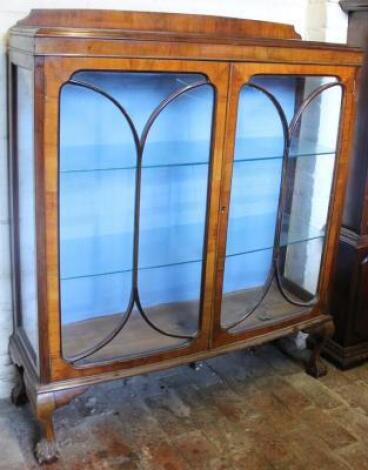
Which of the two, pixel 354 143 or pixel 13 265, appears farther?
pixel 354 143

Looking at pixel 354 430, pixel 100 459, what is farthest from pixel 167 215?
pixel 354 430

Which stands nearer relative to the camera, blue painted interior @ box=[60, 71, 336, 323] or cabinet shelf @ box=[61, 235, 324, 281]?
blue painted interior @ box=[60, 71, 336, 323]

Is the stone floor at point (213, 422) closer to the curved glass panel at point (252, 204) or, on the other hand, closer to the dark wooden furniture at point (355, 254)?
the dark wooden furniture at point (355, 254)

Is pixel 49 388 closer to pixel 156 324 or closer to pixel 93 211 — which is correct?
pixel 156 324

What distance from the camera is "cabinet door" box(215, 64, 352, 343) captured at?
6.02 ft

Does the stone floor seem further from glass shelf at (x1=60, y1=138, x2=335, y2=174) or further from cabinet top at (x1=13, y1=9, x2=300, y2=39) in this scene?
cabinet top at (x1=13, y1=9, x2=300, y2=39)

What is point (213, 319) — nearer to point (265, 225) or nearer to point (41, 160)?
point (265, 225)

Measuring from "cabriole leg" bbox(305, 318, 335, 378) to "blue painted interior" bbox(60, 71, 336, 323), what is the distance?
381 millimetres

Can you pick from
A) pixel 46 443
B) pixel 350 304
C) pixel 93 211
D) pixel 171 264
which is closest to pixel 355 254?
pixel 350 304

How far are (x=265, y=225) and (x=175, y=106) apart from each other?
21.2 inches

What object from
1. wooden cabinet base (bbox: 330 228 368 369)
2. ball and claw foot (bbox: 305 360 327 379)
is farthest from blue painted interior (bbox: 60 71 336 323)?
ball and claw foot (bbox: 305 360 327 379)

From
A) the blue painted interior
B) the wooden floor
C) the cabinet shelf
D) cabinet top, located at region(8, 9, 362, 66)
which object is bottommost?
the wooden floor

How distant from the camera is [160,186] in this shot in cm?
186

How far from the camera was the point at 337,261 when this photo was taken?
2340mm
